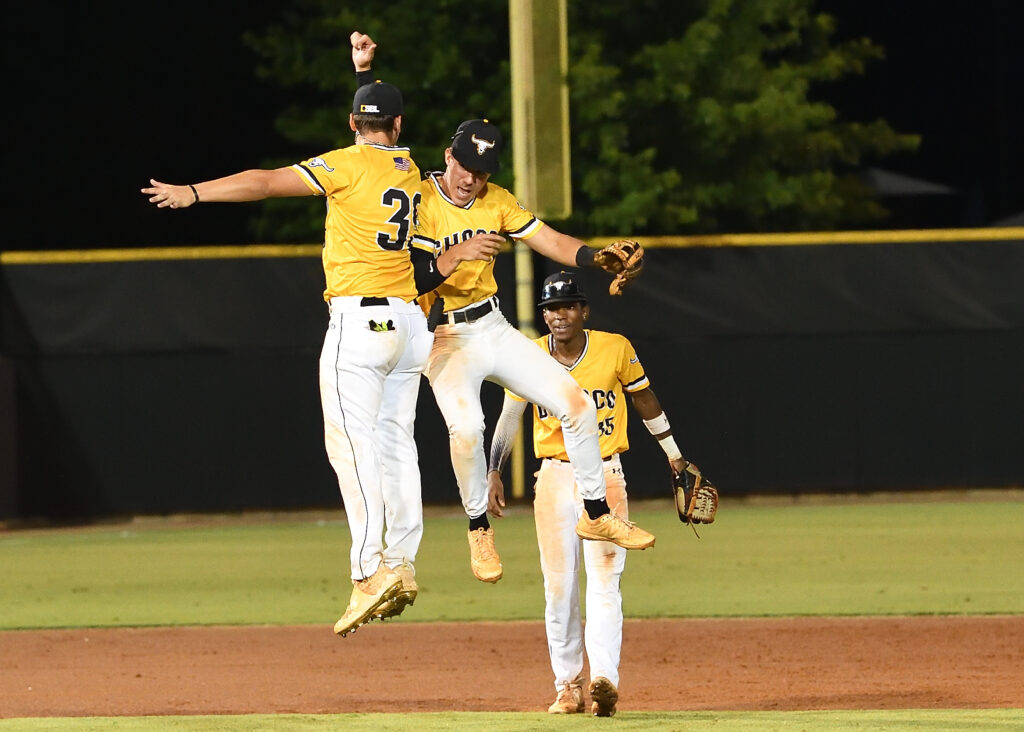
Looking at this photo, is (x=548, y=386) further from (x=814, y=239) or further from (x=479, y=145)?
(x=814, y=239)

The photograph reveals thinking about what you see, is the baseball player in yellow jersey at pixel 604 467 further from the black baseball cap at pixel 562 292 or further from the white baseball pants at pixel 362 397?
the white baseball pants at pixel 362 397

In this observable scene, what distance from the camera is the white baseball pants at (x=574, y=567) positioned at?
9648 millimetres

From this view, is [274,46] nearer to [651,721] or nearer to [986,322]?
[986,322]

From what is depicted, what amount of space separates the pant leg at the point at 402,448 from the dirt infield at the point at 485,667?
2.74 m

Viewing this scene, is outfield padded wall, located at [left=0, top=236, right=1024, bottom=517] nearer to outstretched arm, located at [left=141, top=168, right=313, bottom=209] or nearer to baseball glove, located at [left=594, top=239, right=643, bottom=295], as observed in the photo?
baseball glove, located at [left=594, top=239, right=643, bottom=295]

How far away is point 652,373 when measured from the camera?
63.8 feet

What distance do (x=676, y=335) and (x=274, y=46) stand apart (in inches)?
361

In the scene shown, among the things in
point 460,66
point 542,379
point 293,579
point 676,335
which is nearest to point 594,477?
point 542,379

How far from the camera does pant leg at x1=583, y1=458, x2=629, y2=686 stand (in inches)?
380

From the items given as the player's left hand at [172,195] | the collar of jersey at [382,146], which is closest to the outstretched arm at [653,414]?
the collar of jersey at [382,146]

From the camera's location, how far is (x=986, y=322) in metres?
19.7

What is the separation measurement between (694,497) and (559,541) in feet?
3.13

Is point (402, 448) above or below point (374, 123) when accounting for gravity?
below

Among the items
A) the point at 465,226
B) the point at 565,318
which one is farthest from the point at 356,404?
the point at 565,318
